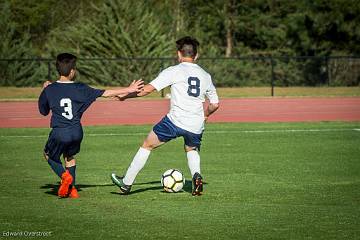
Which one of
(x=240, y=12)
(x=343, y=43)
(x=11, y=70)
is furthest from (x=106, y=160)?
(x=240, y=12)

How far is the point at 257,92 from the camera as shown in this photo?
131 ft

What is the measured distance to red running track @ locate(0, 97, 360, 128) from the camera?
1008 inches

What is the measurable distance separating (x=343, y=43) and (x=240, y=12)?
740 cm

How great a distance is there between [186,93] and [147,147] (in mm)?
855

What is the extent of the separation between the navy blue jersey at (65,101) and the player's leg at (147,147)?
35.3 inches

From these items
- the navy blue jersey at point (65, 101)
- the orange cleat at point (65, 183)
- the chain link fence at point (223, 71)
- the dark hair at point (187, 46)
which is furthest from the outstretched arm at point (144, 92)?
the chain link fence at point (223, 71)

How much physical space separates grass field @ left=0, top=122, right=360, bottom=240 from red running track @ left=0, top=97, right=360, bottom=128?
591cm

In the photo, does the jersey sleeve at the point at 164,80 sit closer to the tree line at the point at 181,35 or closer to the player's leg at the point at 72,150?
the player's leg at the point at 72,150

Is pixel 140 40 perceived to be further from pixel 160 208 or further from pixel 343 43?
pixel 160 208

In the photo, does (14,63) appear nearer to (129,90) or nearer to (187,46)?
(187,46)

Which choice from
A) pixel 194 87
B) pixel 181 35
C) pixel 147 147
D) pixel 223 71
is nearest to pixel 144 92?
pixel 194 87

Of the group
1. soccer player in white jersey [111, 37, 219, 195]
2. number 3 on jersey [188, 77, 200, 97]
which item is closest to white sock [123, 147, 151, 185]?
soccer player in white jersey [111, 37, 219, 195]

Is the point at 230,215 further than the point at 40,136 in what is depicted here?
No

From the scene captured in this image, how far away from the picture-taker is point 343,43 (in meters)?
49.7
